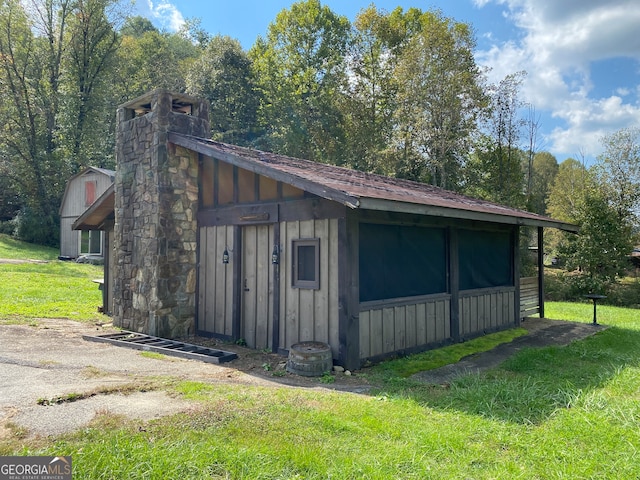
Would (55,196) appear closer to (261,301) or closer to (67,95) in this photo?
(67,95)

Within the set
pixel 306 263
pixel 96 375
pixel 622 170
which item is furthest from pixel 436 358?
pixel 622 170

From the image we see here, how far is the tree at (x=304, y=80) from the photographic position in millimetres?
25047

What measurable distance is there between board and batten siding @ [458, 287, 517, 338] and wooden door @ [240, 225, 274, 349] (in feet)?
10.6

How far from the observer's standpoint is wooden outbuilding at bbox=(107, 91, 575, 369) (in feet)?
18.9

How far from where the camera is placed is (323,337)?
5855mm

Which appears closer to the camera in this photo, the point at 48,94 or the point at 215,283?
the point at 215,283

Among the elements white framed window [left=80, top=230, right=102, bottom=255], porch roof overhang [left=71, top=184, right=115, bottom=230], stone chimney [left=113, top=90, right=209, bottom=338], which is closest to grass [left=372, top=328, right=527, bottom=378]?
stone chimney [left=113, top=90, right=209, bottom=338]

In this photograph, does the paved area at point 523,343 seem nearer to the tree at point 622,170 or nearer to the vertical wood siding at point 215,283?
the vertical wood siding at point 215,283

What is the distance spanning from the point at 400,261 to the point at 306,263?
137cm

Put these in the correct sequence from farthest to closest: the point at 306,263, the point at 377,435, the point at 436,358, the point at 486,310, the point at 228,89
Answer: the point at 228,89 → the point at 486,310 → the point at 436,358 → the point at 306,263 → the point at 377,435

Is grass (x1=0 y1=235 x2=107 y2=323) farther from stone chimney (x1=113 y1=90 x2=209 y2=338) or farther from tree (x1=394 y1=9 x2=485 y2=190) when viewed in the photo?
tree (x1=394 y1=9 x2=485 y2=190)

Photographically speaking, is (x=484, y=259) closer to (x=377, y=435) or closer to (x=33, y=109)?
(x=377, y=435)

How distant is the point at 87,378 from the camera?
15.7 ft

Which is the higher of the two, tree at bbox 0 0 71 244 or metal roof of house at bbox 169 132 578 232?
tree at bbox 0 0 71 244
